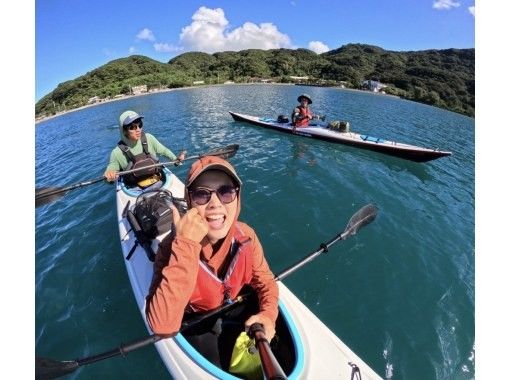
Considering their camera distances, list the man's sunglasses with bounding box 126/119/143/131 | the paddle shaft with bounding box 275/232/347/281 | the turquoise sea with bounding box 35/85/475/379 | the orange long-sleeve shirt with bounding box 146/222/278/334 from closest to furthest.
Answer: the orange long-sleeve shirt with bounding box 146/222/278/334 → the paddle shaft with bounding box 275/232/347/281 → the turquoise sea with bounding box 35/85/475/379 → the man's sunglasses with bounding box 126/119/143/131

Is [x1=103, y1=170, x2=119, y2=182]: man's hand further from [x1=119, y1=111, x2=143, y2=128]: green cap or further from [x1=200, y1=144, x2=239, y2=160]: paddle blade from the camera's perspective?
[x1=200, y1=144, x2=239, y2=160]: paddle blade

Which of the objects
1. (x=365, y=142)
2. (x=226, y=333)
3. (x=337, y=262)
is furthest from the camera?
(x=365, y=142)

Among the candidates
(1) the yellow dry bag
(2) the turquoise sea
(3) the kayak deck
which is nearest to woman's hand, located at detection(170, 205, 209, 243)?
(1) the yellow dry bag

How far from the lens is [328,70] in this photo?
98.3 meters

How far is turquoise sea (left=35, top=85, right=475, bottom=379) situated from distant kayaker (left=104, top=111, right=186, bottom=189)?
1.61m

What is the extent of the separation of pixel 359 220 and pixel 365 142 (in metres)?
9.79

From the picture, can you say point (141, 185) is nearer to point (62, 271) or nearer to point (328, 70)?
point (62, 271)

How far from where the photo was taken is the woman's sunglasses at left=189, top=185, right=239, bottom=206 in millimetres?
2279

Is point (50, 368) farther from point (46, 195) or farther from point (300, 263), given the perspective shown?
point (46, 195)

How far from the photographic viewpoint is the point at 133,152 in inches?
282

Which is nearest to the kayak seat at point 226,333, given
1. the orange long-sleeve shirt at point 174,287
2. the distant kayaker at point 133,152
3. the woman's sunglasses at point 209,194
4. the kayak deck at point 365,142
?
the orange long-sleeve shirt at point 174,287

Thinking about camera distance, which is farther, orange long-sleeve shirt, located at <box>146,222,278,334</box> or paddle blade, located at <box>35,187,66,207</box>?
paddle blade, located at <box>35,187,66,207</box>

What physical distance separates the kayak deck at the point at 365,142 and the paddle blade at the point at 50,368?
1355cm

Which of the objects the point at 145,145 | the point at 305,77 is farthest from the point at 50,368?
the point at 305,77
